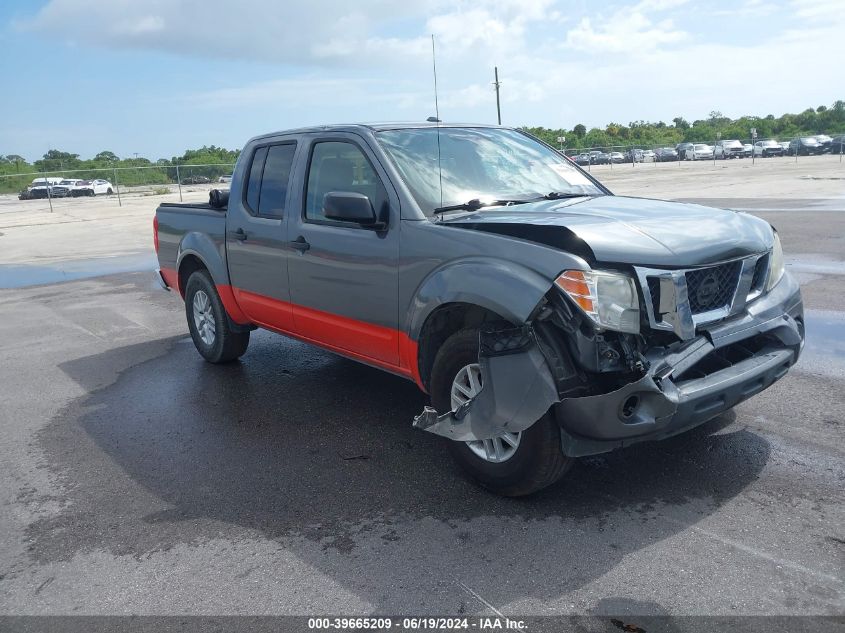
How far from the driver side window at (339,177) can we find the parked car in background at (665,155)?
6066 cm

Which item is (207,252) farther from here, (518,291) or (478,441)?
(518,291)

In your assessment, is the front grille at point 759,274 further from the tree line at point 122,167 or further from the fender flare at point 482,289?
the tree line at point 122,167

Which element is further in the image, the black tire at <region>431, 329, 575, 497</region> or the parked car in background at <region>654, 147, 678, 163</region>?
the parked car in background at <region>654, 147, 678, 163</region>

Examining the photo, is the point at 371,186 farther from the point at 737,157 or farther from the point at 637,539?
the point at 737,157

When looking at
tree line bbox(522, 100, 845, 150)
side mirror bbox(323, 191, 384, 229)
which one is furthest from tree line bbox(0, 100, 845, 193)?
side mirror bbox(323, 191, 384, 229)

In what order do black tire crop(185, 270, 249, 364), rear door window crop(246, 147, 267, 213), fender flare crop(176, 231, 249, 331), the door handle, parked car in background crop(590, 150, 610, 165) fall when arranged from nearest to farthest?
1. the door handle
2. rear door window crop(246, 147, 267, 213)
3. fender flare crop(176, 231, 249, 331)
4. black tire crop(185, 270, 249, 364)
5. parked car in background crop(590, 150, 610, 165)

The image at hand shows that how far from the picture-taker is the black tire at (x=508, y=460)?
365 centimetres

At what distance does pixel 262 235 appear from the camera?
5711 millimetres

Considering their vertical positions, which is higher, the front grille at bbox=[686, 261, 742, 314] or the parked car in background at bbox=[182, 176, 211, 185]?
the parked car in background at bbox=[182, 176, 211, 185]

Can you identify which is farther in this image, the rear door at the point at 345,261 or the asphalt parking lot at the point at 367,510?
the rear door at the point at 345,261

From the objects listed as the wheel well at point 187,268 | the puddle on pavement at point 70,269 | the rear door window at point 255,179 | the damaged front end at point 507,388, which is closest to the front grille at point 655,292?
the damaged front end at point 507,388

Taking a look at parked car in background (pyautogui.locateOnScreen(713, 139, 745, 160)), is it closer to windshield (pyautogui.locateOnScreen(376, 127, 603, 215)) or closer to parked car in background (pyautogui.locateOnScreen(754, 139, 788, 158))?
parked car in background (pyautogui.locateOnScreen(754, 139, 788, 158))

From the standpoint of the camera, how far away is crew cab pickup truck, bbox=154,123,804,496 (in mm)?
3531

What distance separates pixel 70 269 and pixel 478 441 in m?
12.5
